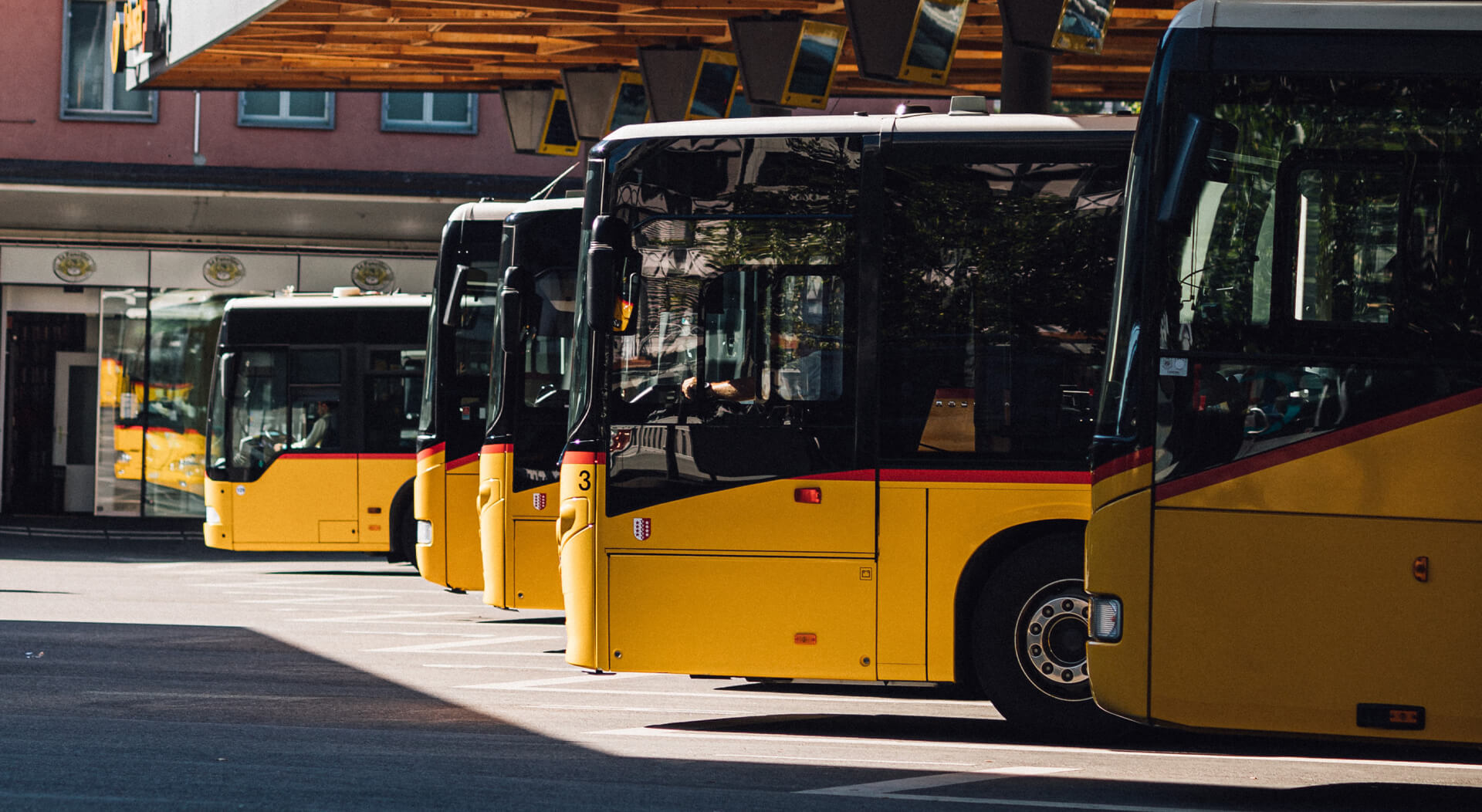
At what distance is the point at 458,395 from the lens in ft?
51.1

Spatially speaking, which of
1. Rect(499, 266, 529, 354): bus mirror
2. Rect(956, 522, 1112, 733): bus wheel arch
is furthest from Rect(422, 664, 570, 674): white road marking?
Rect(956, 522, 1112, 733): bus wheel arch

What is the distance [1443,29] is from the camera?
7348mm

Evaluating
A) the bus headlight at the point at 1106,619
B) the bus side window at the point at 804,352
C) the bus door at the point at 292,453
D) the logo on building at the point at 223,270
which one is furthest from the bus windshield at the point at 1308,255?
the logo on building at the point at 223,270

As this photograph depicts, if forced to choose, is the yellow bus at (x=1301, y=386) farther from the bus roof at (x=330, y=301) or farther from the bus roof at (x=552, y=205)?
the bus roof at (x=330, y=301)

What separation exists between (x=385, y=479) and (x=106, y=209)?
1029cm

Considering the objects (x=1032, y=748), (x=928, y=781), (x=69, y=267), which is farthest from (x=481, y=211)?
(x=69, y=267)

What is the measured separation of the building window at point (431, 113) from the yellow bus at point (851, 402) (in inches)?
780

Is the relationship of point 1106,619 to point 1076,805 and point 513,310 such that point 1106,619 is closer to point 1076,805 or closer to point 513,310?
point 1076,805

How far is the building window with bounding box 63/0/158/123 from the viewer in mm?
28234

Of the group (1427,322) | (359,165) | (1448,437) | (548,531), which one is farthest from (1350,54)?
(359,165)

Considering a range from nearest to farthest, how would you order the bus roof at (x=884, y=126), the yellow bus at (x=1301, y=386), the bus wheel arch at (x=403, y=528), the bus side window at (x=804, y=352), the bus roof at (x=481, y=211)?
the yellow bus at (x=1301, y=386) < the bus side window at (x=804, y=352) < the bus roof at (x=884, y=126) < the bus roof at (x=481, y=211) < the bus wheel arch at (x=403, y=528)

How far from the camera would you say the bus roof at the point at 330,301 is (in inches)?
810

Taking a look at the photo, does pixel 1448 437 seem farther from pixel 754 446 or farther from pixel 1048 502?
pixel 754 446

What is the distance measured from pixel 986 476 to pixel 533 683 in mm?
3704
